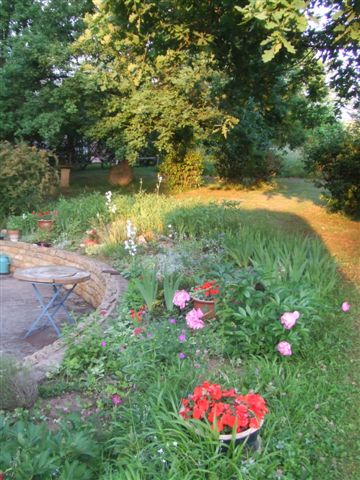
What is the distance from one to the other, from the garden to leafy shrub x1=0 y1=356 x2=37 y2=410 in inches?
0.5

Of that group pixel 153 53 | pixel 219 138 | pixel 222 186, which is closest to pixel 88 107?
pixel 219 138

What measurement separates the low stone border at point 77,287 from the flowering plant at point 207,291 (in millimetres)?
849

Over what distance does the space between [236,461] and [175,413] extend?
0.37 m

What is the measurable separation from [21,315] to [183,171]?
11327 mm

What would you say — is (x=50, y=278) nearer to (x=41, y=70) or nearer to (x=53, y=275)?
(x=53, y=275)

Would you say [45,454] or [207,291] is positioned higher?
[45,454]

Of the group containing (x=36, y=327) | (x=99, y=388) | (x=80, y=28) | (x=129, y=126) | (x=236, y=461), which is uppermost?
(x=80, y=28)

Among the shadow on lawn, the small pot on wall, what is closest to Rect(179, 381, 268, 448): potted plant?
the small pot on wall

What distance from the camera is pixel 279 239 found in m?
6.49

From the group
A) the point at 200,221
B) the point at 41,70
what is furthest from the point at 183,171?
the point at 200,221

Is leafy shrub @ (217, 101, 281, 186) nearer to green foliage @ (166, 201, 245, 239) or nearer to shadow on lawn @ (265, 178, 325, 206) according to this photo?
shadow on lawn @ (265, 178, 325, 206)

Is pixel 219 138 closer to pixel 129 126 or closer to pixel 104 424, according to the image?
pixel 129 126

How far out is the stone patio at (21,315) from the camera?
525cm

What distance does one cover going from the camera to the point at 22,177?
10.6 meters
